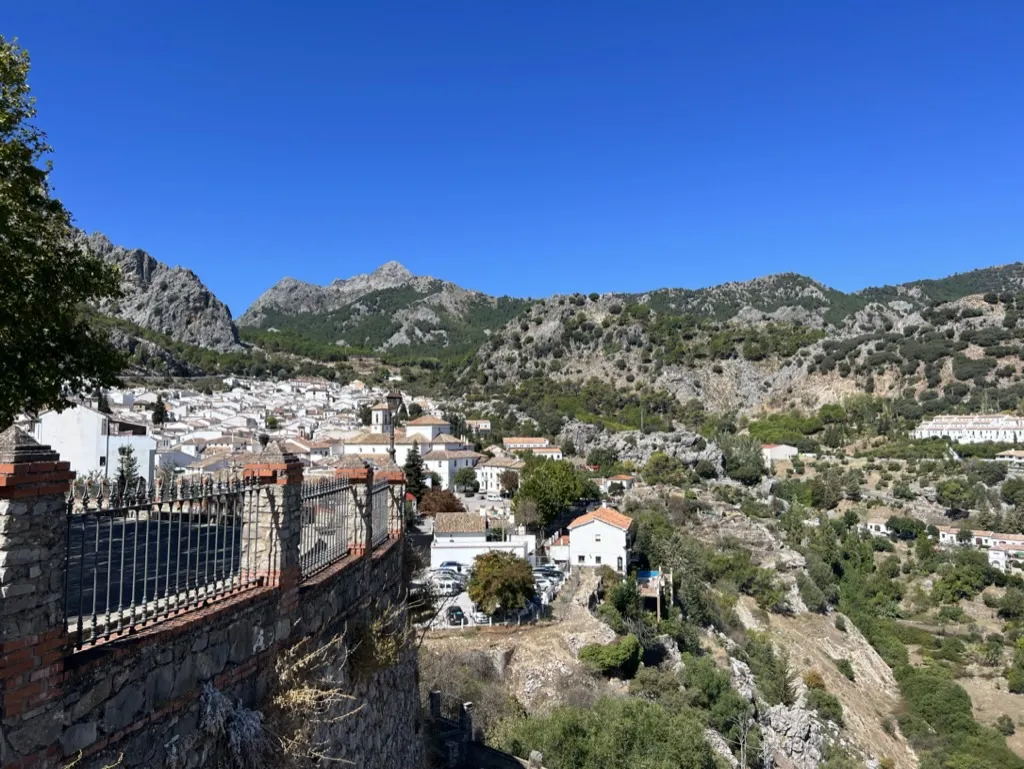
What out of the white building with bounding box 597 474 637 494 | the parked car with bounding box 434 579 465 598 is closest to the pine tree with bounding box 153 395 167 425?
the white building with bounding box 597 474 637 494

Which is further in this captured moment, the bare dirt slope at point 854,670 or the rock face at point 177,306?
the rock face at point 177,306

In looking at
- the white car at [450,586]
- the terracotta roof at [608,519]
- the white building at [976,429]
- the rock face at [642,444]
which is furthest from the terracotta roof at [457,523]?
the white building at [976,429]

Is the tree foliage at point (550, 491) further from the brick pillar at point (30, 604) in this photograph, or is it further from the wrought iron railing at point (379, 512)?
the brick pillar at point (30, 604)

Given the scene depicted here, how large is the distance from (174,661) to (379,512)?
472 centimetres

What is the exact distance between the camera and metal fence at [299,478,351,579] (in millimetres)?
6449

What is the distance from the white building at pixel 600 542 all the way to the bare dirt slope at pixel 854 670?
26.6 ft

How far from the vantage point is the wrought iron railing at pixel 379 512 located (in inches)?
328

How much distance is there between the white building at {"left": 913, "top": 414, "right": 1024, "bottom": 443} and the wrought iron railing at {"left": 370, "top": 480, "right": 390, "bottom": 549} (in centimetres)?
7956

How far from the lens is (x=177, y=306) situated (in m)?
147

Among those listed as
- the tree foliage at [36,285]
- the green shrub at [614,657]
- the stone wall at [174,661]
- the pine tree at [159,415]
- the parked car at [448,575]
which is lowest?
the green shrub at [614,657]

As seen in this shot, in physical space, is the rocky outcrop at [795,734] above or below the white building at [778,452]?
below

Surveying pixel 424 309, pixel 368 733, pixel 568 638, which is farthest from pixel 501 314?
pixel 368 733

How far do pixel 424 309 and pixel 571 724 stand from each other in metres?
177

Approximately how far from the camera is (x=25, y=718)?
10.5ft
